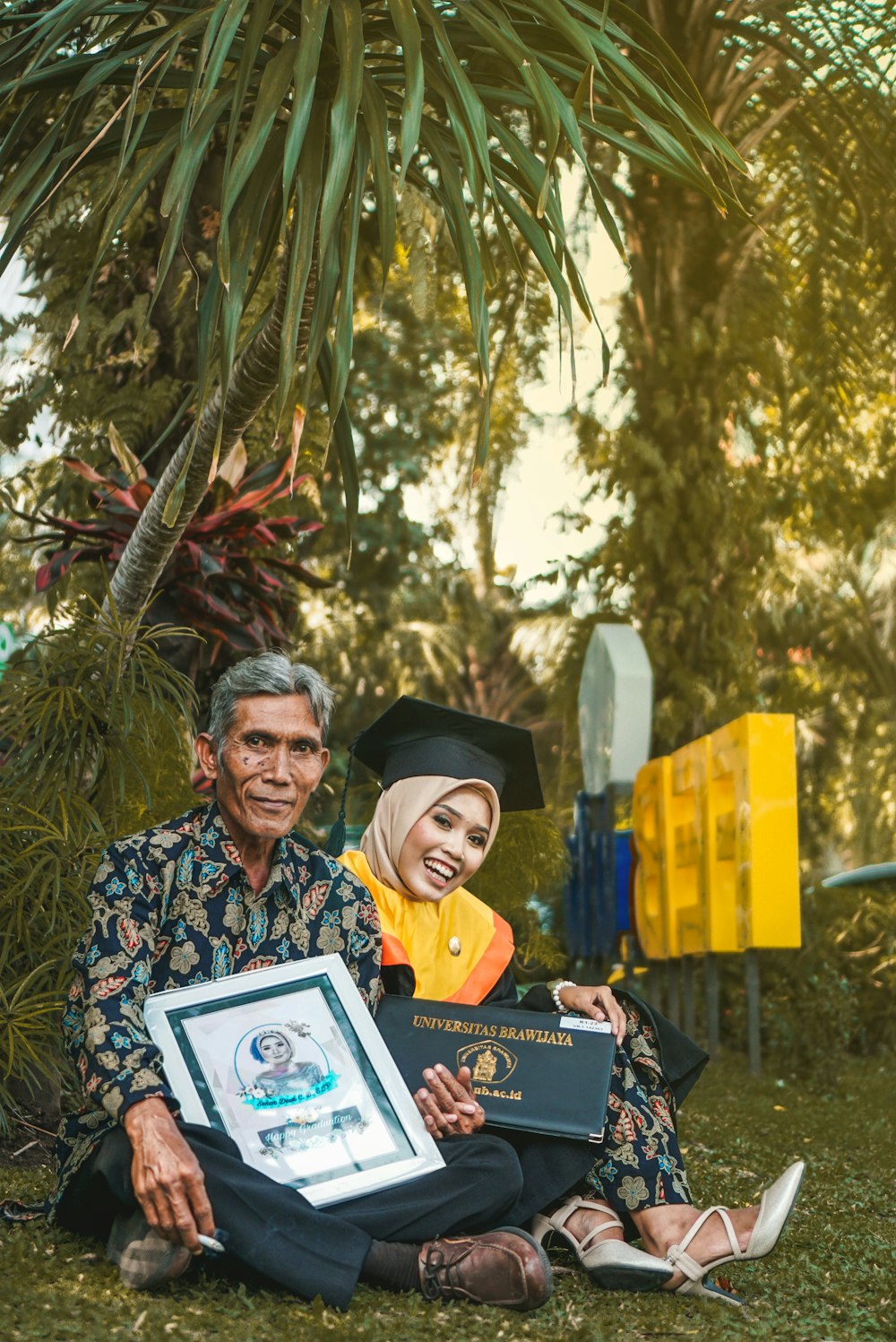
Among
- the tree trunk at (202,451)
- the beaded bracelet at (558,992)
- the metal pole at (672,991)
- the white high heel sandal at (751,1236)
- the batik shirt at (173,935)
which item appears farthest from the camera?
the metal pole at (672,991)

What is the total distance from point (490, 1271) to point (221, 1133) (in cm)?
51

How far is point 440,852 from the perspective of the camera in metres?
3.17

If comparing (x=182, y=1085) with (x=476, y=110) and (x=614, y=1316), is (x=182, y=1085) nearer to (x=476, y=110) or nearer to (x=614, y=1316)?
(x=614, y=1316)

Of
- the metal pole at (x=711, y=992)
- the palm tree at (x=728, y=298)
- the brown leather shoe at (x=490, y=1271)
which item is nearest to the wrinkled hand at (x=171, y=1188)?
the brown leather shoe at (x=490, y=1271)

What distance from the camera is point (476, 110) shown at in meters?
3.31

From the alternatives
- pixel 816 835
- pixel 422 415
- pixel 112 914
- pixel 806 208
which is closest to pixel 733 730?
pixel 806 208

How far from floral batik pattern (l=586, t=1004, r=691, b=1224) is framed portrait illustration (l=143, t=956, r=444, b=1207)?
45 centimetres

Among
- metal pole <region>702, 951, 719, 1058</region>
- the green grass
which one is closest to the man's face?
the green grass

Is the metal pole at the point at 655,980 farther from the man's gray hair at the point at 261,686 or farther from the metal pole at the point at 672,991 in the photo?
the man's gray hair at the point at 261,686

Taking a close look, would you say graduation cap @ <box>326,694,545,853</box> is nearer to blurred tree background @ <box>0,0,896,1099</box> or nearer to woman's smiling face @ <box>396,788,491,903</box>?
Result: woman's smiling face @ <box>396,788,491,903</box>

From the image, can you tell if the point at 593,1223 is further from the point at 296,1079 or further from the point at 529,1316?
the point at 296,1079

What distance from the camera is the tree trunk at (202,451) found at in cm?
372

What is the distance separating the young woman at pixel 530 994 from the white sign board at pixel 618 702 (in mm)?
4455

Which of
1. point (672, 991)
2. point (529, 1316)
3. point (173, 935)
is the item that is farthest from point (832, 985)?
point (173, 935)
